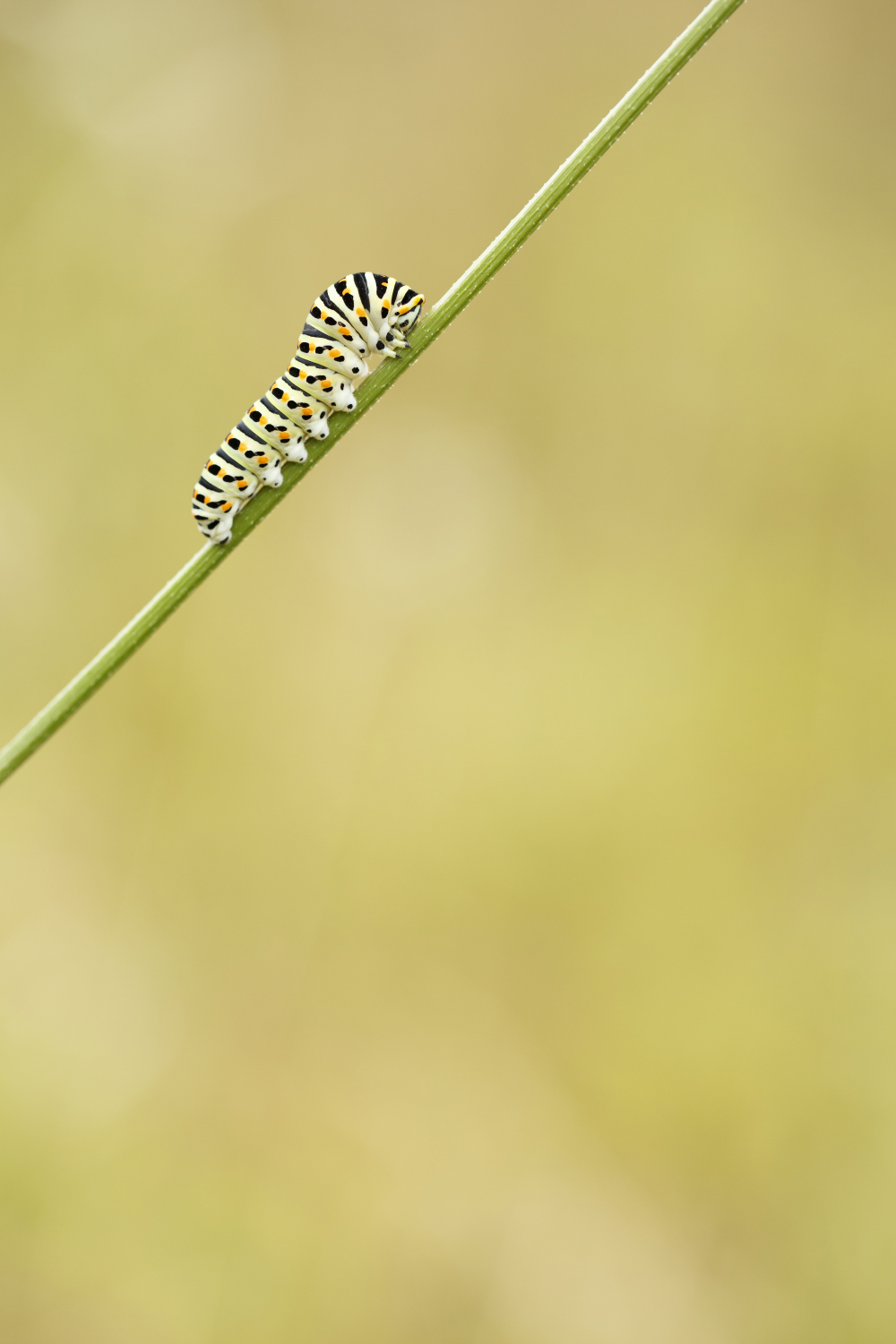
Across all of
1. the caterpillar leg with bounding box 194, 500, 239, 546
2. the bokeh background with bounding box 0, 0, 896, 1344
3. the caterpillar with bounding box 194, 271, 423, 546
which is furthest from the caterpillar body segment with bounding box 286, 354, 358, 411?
the bokeh background with bounding box 0, 0, 896, 1344

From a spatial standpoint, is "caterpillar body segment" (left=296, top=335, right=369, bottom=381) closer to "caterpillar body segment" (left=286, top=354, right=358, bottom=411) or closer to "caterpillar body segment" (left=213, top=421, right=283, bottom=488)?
"caterpillar body segment" (left=286, top=354, right=358, bottom=411)

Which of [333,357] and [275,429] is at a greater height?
[333,357]

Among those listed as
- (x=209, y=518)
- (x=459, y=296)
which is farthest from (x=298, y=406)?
(x=459, y=296)

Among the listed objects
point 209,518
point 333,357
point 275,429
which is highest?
point 333,357

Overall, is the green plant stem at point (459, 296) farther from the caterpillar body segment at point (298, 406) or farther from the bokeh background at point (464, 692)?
the bokeh background at point (464, 692)

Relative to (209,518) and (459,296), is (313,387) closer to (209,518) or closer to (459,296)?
(209,518)

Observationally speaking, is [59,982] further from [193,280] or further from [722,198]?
[722,198]
